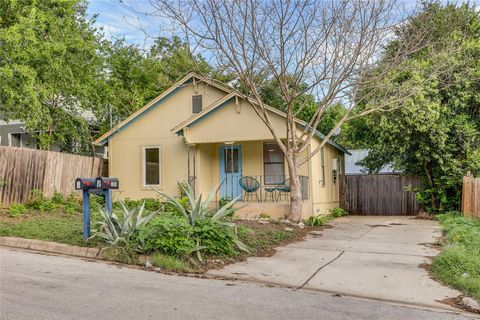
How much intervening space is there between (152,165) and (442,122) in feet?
33.9

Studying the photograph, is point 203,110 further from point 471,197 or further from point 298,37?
point 471,197

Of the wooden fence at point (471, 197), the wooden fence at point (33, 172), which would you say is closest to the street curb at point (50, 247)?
the wooden fence at point (33, 172)

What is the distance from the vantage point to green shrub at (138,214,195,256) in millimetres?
6918

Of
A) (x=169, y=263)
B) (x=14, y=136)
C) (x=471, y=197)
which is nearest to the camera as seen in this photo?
(x=169, y=263)

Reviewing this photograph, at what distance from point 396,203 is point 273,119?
7.76m

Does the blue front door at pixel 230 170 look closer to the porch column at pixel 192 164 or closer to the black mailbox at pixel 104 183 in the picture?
the porch column at pixel 192 164

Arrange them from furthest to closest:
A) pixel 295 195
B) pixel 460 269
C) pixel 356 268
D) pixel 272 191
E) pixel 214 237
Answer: pixel 272 191 < pixel 295 195 < pixel 214 237 < pixel 356 268 < pixel 460 269

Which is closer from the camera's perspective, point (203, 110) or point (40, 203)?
point (40, 203)

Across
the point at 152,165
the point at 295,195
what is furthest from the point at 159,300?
the point at 152,165

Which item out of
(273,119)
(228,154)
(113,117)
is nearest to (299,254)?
(273,119)

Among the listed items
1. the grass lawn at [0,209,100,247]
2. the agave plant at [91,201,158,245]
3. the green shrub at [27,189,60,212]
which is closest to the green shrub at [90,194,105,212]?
the green shrub at [27,189,60,212]

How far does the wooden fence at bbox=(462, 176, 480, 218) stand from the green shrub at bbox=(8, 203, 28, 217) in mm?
12789

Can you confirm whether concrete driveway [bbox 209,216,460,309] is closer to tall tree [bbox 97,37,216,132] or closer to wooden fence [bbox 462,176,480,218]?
wooden fence [bbox 462,176,480,218]

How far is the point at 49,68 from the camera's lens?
50.5ft
